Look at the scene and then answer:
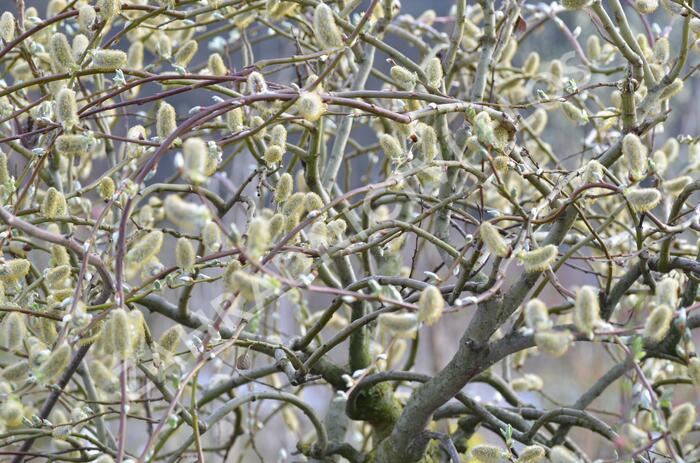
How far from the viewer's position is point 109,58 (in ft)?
4.04

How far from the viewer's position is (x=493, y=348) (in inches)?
50.5

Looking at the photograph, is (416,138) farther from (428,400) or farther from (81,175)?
(81,175)

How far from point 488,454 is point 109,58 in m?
0.72

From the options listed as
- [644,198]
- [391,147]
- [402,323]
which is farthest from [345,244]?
[644,198]

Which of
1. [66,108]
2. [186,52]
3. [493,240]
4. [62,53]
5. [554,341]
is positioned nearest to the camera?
[554,341]

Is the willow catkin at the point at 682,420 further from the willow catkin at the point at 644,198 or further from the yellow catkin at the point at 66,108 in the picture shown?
the yellow catkin at the point at 66,108

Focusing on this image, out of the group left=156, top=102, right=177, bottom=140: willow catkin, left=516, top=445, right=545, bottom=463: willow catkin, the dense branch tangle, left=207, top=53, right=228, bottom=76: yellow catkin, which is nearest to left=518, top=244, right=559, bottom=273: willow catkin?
the dense branch tangle

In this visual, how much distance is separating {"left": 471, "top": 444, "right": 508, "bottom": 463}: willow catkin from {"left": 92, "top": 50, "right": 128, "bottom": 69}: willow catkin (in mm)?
701

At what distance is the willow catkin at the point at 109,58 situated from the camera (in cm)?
123

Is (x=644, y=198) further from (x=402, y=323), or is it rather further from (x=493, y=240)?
(x=402, y=323)

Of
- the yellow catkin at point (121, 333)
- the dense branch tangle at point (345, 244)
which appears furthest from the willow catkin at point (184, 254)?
the yellow catkin at point (121, 333)

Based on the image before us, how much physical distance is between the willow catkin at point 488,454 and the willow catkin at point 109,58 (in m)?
0.70

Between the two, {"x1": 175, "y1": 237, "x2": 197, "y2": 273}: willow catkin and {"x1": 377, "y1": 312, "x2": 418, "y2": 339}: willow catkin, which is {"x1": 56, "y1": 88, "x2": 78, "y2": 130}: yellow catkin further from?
{"x1": 377, "y1": 312, "x2": 418, "y2": 339}: willow catkin

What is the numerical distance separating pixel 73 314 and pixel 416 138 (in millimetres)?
534
